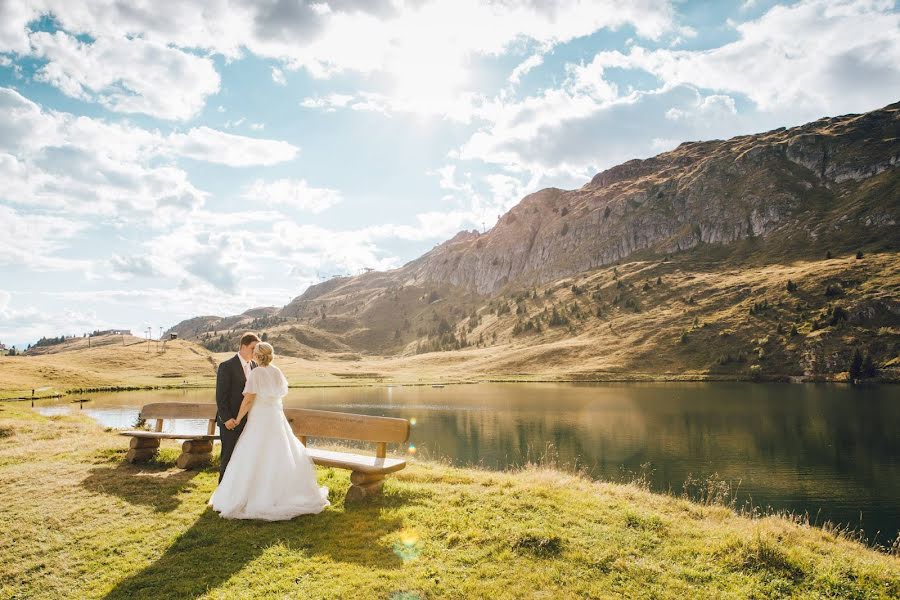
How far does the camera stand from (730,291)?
157 metres

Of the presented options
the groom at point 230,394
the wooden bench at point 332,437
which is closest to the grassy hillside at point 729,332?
the wooden bench at point 332,437

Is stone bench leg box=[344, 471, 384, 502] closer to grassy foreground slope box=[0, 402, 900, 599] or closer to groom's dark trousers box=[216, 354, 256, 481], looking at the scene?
grassy foreground slope box=[0, 402, 900, 599]

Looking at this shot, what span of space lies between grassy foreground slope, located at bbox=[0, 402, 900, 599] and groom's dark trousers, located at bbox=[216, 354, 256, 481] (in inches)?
55.3

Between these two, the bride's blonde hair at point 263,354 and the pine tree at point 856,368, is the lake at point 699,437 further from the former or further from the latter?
the pine tree at point 856,368

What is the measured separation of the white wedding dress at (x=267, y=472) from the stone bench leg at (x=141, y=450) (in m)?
6.67

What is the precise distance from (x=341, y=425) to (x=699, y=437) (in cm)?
3852

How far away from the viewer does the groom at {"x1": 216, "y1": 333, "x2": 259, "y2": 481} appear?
12281 mm

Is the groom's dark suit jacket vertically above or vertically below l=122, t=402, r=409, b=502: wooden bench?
above

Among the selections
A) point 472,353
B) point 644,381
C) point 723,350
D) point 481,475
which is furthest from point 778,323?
point 481,475

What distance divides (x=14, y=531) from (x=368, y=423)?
754cm

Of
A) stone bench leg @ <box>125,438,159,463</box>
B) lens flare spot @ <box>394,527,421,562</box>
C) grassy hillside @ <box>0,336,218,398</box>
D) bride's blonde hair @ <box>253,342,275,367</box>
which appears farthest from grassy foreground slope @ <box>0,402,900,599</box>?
grassy hillside @ <box>0,336,218,398</box>

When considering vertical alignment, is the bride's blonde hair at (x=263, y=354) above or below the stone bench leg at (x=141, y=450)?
above

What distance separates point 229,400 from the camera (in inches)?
494

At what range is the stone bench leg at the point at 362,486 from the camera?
11766 mm
